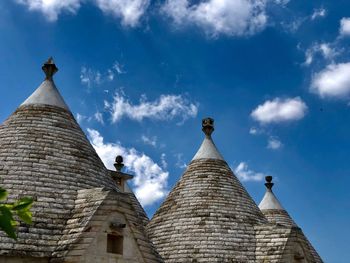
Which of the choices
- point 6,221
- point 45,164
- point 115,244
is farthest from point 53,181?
point 6,221

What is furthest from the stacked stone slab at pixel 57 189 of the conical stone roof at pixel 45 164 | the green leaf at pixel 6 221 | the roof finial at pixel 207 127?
the green leaf at pixel 6 221

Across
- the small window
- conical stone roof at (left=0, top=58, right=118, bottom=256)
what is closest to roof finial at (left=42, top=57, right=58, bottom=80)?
conical stone roof at (left=0, top=58, right=118, bottom=256)

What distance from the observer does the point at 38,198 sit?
34.8 ft

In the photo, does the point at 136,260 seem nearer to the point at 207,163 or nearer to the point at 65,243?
the point at 65,243

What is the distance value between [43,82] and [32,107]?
1007 mm

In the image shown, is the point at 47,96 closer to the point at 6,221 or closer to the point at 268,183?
the point at 6,221

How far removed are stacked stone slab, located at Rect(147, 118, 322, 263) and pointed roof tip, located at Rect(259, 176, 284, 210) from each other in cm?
730

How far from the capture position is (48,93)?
13.7m

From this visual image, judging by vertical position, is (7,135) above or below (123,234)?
above

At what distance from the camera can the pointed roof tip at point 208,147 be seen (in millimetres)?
18047

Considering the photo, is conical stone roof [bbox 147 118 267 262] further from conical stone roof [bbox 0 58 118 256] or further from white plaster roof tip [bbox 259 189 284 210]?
white plaster roof tip [bbox 259 189 284 210]

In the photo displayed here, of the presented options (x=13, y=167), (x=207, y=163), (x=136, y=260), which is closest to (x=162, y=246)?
(x=207, y=163)

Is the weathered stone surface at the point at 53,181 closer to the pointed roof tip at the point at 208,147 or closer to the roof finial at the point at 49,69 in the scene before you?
the roof finial at the point at 49,69

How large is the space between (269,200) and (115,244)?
15239 mm
